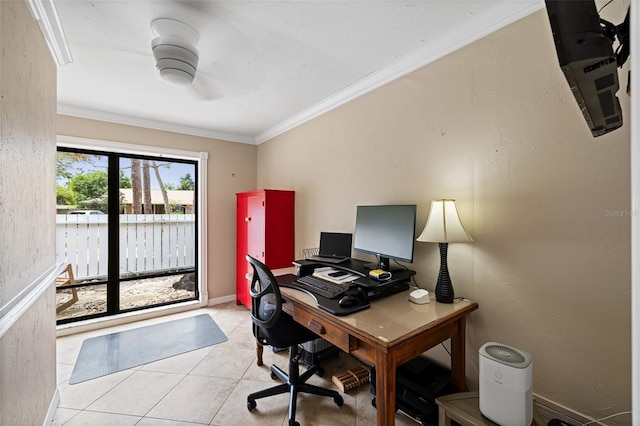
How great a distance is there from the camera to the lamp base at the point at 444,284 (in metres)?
1.60

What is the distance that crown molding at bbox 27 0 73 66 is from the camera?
133 centimetres

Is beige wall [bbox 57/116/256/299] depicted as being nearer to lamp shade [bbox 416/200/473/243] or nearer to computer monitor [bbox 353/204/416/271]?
computer monitor [bbox 353/204/416/271]

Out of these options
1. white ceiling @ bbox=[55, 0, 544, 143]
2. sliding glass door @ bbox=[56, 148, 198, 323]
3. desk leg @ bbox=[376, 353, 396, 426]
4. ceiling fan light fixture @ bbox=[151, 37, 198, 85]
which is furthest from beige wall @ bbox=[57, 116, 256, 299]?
desk leg @ bbox=[376, 353, 396, 426]

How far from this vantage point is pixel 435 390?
5.08ft

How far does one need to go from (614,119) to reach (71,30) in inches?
107

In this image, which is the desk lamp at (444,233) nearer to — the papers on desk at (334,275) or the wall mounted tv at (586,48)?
the papers on desk at (334,275)

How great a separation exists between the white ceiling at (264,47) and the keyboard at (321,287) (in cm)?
162

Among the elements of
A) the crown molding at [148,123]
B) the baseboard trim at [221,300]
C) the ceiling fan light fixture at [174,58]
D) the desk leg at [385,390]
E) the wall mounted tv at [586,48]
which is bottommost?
the baseboard trim at [221,300]

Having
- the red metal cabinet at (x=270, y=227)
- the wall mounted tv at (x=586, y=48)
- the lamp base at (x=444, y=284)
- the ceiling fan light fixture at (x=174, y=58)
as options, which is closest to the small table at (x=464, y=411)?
the lamp base at (x=444, y=284)

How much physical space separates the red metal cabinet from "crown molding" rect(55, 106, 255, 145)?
3.22 feet

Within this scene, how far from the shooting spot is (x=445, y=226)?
61.8 inches

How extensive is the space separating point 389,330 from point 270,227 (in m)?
2.10

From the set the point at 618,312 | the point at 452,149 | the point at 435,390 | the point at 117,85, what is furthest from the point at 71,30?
the point at 618,312

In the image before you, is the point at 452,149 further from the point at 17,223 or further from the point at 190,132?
the point at 190,132
